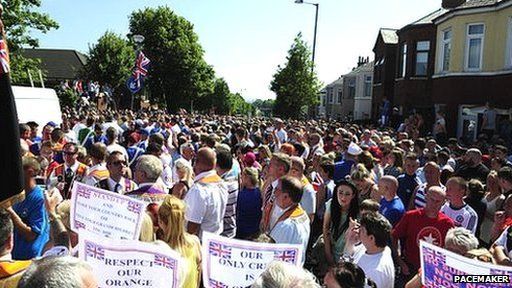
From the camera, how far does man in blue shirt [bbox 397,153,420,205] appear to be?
8.00 metres

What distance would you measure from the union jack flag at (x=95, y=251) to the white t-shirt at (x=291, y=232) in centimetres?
204

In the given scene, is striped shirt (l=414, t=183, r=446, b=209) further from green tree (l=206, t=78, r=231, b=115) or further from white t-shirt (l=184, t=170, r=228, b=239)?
green tree (l=206, t=78, r=231, b=115)

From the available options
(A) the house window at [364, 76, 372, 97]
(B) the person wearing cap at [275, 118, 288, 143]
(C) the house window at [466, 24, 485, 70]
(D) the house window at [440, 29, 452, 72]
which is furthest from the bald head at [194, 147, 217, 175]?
(A) the house window at [364, 76, 372, 97]

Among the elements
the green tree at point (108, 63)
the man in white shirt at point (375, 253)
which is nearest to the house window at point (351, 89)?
the green tree at point (108, 63)

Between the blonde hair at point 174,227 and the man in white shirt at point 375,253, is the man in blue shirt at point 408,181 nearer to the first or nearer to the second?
the man in white shirt at point 375,253

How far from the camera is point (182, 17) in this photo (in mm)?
56188

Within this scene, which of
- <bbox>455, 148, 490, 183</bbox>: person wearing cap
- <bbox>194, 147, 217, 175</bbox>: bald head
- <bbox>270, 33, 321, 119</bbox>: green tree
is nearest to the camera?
<bbox>194, 147, 217, 175</bbox>: bald head

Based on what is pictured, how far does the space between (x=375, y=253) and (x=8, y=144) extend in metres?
3.33

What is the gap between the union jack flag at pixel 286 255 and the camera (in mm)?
3621

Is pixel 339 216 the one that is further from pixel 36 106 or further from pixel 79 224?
pixel 36 106

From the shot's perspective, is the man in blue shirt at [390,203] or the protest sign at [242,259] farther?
the man in blue shirt at [390,203]

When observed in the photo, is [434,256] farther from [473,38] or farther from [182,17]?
[182,17]

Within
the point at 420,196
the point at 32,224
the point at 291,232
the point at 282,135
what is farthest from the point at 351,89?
the point at 32,224

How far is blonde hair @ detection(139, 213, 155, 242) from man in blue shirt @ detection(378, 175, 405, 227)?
3195 millimetres
